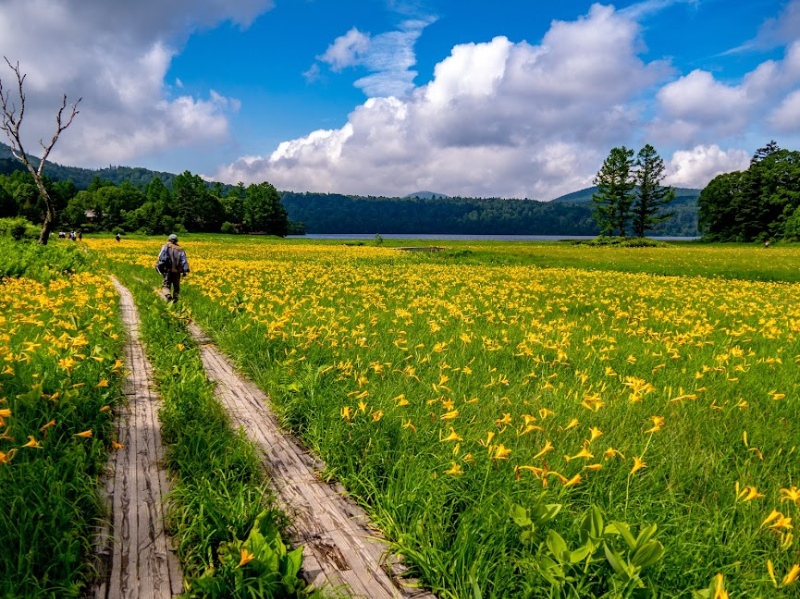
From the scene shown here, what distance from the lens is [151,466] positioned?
358cm

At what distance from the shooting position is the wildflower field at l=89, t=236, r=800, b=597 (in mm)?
2262

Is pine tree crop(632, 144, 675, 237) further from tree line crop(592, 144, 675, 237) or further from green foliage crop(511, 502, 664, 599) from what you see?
green foliage crop(511, 502, 664, 599)

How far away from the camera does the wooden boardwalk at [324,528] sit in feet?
8.00

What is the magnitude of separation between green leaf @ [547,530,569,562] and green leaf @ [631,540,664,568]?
32 cm

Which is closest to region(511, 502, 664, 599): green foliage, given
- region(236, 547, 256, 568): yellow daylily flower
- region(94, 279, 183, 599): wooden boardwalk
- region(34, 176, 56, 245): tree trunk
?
region(236, 547, 256, 568): yellow daylily flower

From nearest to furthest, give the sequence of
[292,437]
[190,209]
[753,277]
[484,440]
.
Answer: [484,440] < [292,437] < [753,277] < [190,209]

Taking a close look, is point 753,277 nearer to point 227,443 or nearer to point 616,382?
point 616,382

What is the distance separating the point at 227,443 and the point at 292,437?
0.72 m

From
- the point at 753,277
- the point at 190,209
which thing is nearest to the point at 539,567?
the point at 753,277

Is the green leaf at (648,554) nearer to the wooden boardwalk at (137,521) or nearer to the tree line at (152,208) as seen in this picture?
the wooden boardwalk at (137,521)

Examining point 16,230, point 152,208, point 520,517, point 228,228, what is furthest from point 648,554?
point 228,228

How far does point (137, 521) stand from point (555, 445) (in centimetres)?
315

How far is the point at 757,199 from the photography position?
77625 mm

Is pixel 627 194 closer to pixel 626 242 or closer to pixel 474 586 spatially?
pixel 626 242
